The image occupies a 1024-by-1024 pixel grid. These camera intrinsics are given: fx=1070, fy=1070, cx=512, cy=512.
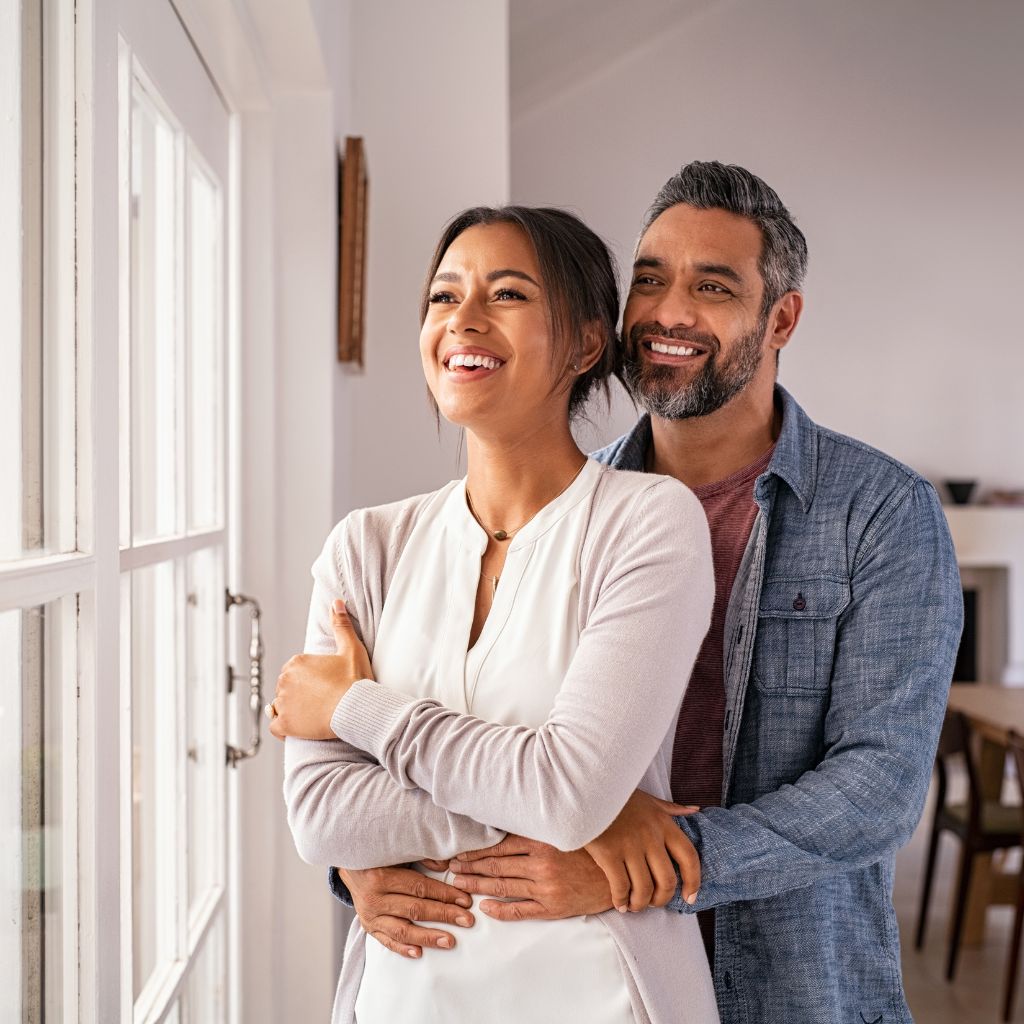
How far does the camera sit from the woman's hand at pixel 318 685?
1104 millimetres

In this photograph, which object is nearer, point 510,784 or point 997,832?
point 510,784

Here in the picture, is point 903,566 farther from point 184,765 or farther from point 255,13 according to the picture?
point 255,13

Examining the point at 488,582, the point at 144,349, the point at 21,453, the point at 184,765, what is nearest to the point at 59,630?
the point at 21,453

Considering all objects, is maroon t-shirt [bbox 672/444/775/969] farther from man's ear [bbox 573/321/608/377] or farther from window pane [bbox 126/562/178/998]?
window pane [bbox 126/562/178/998]

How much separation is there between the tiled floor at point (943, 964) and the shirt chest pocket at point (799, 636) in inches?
104

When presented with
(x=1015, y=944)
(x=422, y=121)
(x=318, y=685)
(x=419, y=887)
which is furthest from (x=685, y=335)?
(x=1015, y=944)

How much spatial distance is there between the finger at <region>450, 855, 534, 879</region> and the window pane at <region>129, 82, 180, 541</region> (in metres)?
0.61

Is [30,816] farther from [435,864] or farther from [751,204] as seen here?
[751,204]

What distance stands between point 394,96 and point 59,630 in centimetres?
184

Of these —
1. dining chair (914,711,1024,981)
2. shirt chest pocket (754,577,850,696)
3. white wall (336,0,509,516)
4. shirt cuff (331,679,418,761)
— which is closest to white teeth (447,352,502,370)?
shirt cuff (331,679,418,761)

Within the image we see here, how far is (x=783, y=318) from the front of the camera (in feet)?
4.82

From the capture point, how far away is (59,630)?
0.98 metres

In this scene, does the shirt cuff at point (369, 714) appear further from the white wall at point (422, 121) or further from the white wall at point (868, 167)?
the white wall at point (868, 167)

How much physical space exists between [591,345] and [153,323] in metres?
0.64
